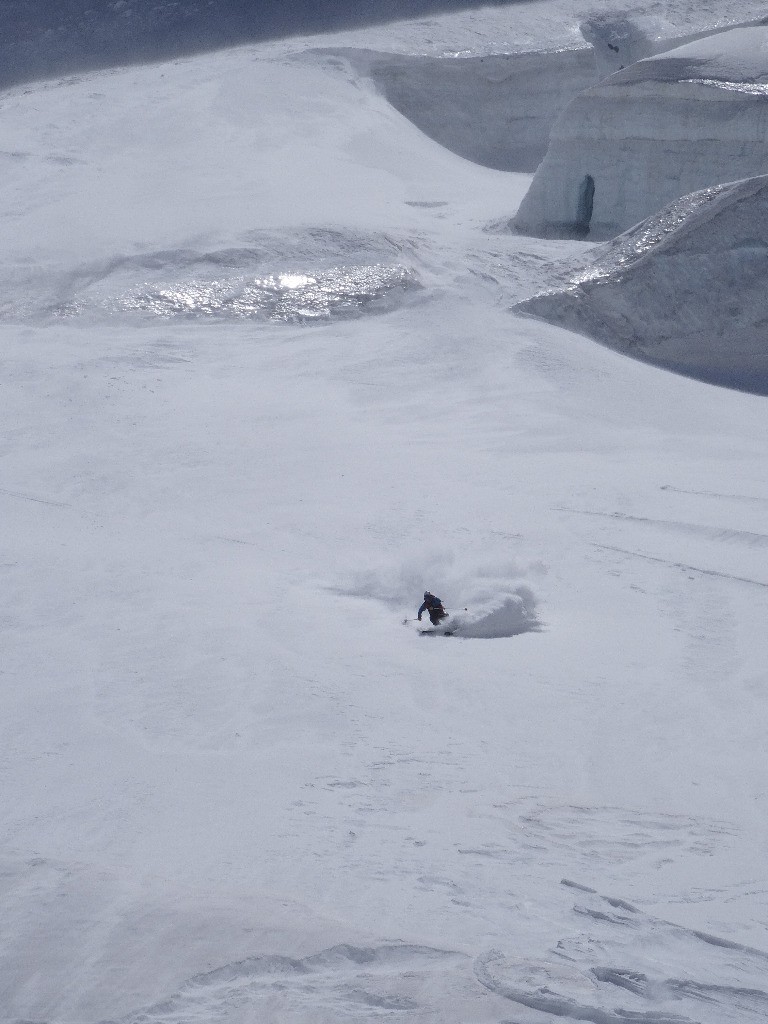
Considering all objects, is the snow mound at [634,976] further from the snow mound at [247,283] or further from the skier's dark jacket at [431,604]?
the snow mound at [247,283]

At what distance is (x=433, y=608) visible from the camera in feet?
19.5

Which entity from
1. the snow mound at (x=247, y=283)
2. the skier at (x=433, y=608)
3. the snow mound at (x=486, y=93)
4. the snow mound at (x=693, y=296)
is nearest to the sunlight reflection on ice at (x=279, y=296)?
the snow mound at (x=247, y=283)

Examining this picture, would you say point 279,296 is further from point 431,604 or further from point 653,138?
point 431,604

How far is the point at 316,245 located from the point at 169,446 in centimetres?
501

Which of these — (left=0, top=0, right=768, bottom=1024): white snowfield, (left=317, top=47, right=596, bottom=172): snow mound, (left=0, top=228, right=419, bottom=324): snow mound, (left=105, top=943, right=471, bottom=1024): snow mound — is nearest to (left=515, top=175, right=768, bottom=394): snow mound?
(left=0, top=0, right=768, bottom=1024): white snowfield

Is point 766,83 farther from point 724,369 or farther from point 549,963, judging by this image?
point 549,963

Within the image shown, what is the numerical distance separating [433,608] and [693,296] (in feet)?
25.5

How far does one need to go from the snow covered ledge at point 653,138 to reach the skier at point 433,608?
10300 millimetres

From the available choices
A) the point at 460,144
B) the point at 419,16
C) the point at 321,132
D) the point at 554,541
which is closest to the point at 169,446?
the point at 554,541

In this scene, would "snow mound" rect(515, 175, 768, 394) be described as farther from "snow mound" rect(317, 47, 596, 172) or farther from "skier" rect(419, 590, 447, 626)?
"snow mound" rect(317, 47, 596, 172)

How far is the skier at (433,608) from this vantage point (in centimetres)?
595

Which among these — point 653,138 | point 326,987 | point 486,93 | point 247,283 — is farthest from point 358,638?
point 486,93

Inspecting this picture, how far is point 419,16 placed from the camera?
88.1 ft

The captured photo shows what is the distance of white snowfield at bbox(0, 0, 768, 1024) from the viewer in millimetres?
2967
